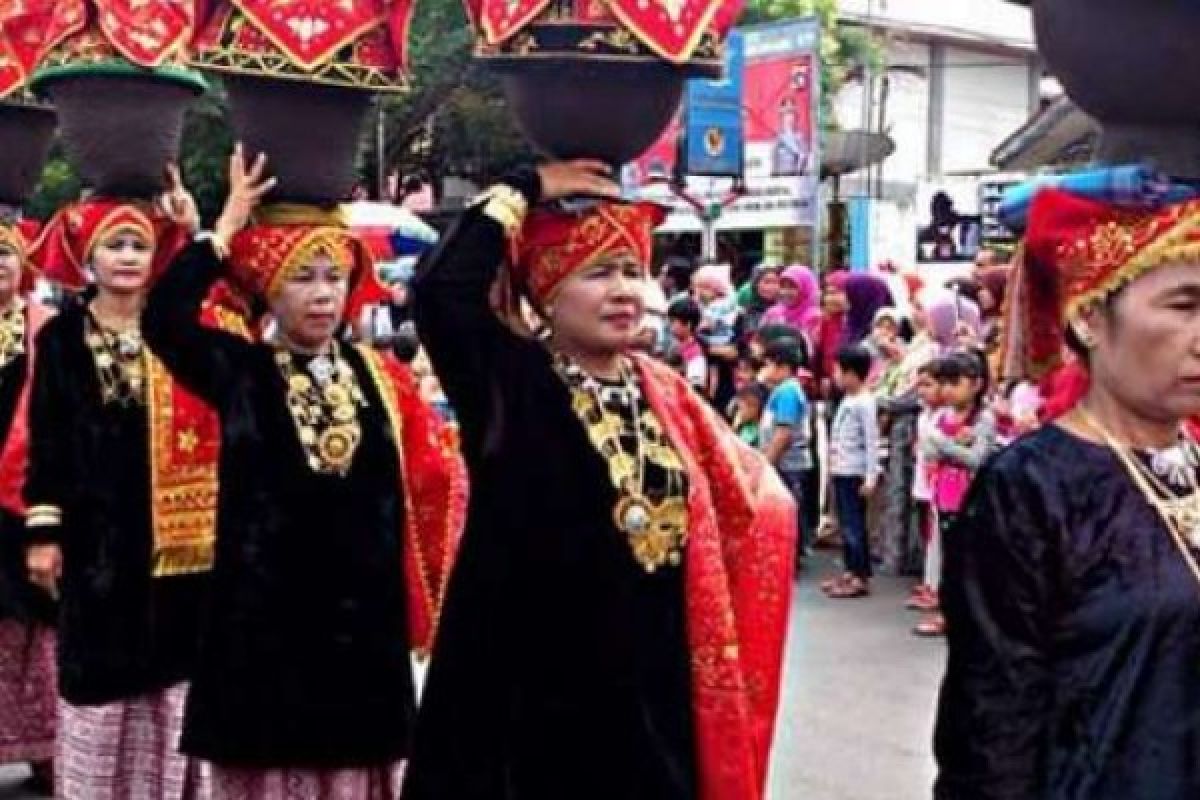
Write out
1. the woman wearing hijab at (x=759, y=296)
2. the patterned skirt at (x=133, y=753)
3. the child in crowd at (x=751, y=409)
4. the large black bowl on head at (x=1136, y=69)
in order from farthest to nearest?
the woman wearing hijab at (x=759, y=296), the child in crowd at (x=751, y=409), the patterned skirt at (x=133, y=753), the large black bowl on head at (x=1136, y=69)

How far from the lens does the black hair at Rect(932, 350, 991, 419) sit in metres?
8.77

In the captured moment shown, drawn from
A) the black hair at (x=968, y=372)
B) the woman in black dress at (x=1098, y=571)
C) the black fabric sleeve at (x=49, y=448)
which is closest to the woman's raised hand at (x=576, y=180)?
the woman in black dress at (x=1098, y=571)

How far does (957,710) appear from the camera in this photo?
2887mm

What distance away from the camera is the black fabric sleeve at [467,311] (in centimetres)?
356

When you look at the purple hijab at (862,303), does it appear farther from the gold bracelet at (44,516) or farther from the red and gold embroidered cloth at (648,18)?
the red and gold embroidered cloth at (648,18)

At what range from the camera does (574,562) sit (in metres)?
3.51

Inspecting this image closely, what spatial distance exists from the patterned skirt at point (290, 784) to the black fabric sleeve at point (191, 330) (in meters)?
0.85

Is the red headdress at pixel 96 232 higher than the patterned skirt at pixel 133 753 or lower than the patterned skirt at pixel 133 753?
higher

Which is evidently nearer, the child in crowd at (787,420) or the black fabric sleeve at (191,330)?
the black fabric sleeve at (191,330)

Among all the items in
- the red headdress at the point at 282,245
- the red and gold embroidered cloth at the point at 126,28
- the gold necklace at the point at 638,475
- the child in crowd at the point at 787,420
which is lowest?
the child in crowd at the point at 787,420

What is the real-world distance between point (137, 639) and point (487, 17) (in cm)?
232

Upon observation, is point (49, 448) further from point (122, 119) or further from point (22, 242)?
point (22, 242)

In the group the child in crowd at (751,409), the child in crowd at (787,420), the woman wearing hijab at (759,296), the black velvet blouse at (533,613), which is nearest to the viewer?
the black velvet blouse at (533,613)

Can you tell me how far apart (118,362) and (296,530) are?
1.28 metres
